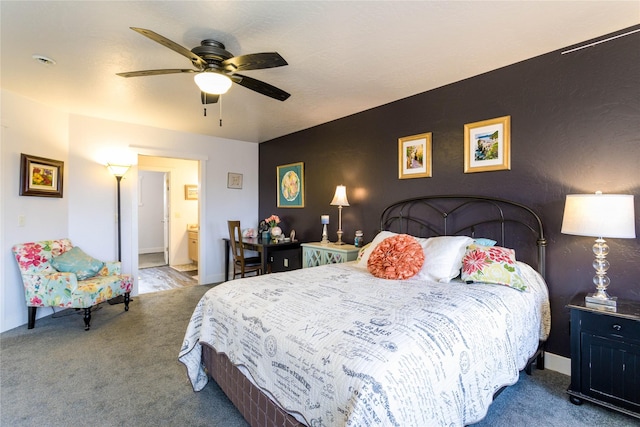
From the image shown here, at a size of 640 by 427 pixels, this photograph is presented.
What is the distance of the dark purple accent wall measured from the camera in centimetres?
212

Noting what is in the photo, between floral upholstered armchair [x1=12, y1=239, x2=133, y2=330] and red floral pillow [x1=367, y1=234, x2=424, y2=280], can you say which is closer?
red floral pillow [x1=367, y1=234, x2=424, y2=280]

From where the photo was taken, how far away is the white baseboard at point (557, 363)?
2.35 metres

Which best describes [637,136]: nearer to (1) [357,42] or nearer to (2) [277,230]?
(1) [357,42]

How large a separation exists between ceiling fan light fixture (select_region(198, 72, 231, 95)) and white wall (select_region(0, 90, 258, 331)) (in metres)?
2.60

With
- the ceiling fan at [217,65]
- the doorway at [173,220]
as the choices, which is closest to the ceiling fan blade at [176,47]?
the ceiling fan at [217,65]

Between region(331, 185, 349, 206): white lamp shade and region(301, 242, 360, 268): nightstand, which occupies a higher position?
region(331, 185, 349, 206): white lamp shade

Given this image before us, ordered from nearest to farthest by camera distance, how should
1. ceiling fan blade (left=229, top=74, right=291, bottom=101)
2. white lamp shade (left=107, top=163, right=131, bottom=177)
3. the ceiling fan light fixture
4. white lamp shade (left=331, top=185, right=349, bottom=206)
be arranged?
the ceiling fan light fixture, ceiling fan blade (left=229, top=74, right=291, bottom=101), white lamp shade (left=331, top=185, right=349, bottom=206), white lamp shade (left=107, top=163, right=131, bottom=177)

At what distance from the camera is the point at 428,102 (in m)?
3.15

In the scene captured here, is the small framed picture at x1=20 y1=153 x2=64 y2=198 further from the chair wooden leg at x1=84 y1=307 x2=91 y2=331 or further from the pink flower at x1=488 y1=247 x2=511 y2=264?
the pink flower at x1=488 y1=247 x2=511 y2=264

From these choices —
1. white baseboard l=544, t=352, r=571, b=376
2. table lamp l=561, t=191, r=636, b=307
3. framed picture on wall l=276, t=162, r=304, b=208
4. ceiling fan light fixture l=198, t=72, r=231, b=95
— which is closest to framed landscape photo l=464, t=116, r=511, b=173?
table lamp l=561, t=191, r=636, b=307

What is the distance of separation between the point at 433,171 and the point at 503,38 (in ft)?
4.15

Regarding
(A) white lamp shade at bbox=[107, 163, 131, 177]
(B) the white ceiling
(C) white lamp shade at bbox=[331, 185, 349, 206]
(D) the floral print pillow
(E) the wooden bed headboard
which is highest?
(B) the white ceiling

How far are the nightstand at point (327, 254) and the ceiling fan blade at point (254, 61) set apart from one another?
7.08ft

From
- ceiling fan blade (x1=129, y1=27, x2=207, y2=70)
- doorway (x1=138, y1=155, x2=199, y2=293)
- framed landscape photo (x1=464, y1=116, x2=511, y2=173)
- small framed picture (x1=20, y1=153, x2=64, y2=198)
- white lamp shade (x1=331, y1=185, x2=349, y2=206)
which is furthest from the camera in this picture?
doorway (x1=138, y1=155, x2=199, y2=293)
